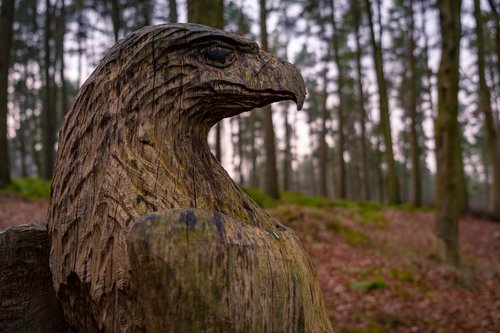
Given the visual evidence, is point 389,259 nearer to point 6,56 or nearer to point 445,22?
point 445,22

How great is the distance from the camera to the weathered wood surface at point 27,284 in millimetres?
1364

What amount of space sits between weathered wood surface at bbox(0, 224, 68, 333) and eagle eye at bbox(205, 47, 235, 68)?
87 centimetres

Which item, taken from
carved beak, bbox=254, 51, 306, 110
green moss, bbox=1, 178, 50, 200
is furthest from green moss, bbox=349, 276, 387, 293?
green moss, bbox=1, 178, 50, 200

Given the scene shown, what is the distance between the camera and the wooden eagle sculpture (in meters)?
0.96

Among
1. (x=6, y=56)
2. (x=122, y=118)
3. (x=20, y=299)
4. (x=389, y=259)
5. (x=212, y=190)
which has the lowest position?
(x=389, y=259)

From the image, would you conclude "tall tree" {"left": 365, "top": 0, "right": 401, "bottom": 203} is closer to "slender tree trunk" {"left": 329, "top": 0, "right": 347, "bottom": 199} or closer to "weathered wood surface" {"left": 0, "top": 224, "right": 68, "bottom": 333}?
"slender tree trunk" {"left": 329, "top": 0, "right": 347, "bottom": 199}

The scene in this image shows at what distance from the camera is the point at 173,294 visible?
0.94 m

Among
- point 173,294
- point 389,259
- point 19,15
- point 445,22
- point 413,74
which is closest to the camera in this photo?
point 173,294

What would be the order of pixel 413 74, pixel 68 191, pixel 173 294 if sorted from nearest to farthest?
pixel 173 294, pixel 68 191, pixel 413 74

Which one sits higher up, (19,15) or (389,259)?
(19,15)

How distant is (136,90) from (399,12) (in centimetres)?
1993

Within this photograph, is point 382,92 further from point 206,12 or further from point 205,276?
point 205,276

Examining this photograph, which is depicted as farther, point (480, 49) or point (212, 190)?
point (480, 49)

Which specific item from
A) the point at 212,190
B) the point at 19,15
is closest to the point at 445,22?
the point at 212,190
